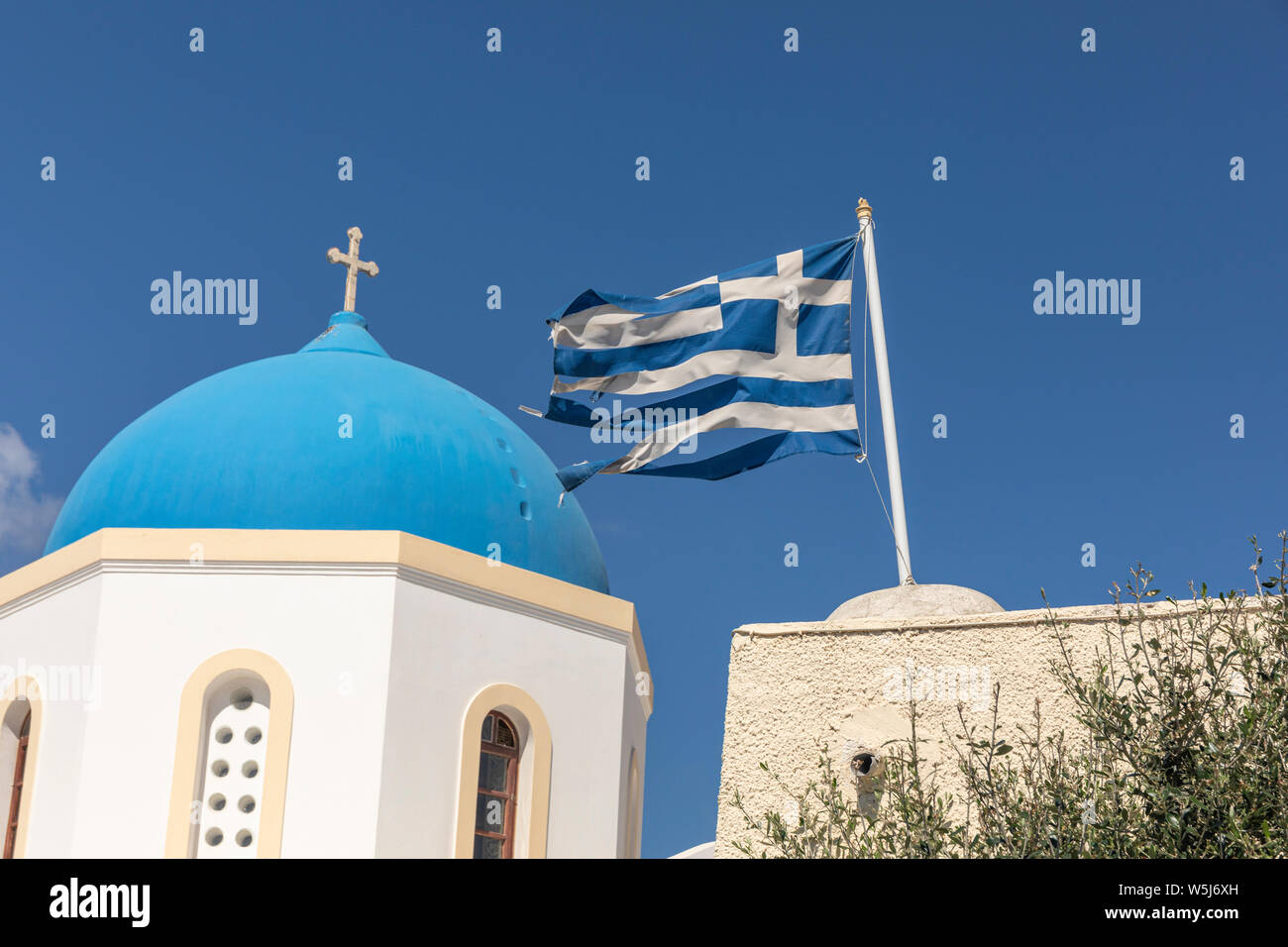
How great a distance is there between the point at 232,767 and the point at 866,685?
535 centimetres

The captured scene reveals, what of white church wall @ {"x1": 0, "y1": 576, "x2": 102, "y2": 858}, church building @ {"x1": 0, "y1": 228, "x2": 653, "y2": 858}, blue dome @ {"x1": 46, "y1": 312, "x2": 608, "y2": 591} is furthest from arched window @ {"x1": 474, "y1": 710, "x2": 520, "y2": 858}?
white church wall @ {"x1": 0, "y1": 576, "x2": 102, "y2": 858}

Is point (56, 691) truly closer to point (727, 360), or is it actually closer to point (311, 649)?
point (311, 649)

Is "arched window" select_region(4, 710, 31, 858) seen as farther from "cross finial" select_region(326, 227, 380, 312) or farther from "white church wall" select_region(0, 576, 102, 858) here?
"cross finial" select_region(326, 227, 380, 312)

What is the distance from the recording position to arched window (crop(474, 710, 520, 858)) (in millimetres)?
10383

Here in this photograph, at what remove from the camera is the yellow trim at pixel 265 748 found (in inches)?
377

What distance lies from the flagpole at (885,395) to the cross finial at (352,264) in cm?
589

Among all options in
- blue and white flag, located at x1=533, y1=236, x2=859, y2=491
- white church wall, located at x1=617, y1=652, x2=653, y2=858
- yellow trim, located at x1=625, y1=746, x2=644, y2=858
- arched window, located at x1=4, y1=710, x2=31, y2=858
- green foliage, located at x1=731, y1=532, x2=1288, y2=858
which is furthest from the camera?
yellow trim, located at x1=625, y1=746, x2=644, y2=858

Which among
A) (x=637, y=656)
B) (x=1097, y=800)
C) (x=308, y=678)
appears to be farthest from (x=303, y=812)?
(x=1097, y=800)

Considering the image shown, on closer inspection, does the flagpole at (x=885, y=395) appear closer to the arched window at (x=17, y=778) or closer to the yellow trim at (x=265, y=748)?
the yellow trim at (x=265, y=748)

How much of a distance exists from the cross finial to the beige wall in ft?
25.9

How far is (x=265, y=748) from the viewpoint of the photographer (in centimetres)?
996

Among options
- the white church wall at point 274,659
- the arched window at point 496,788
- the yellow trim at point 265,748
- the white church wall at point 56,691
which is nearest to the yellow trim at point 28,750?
the white church wall at point 56,691

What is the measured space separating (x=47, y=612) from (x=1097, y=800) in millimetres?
8271
